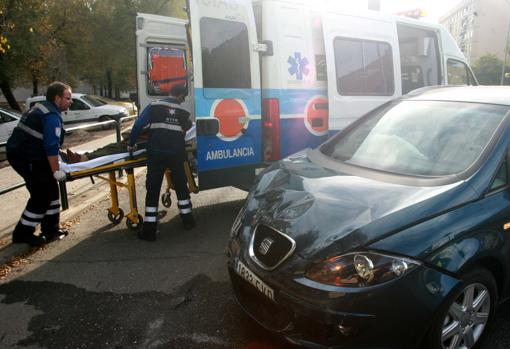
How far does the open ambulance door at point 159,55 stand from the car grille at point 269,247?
400 cm

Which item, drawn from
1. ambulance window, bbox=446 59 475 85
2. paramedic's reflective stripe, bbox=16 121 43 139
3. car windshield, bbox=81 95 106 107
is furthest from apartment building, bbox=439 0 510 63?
paramedic's reflective stripe, bbox=16 121 43 139

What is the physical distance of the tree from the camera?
53188 millimetres

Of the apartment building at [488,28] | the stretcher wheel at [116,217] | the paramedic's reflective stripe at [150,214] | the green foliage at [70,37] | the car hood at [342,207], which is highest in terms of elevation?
the apartment building at [488,28]

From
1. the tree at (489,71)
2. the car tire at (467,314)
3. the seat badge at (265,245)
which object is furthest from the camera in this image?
the tree at (489,71)

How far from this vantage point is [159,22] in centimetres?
587

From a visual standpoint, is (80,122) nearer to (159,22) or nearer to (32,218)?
(159,22)

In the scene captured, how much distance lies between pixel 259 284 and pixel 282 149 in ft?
8.72

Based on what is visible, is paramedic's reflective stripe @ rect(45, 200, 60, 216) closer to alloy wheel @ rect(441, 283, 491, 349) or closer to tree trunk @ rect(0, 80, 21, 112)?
alloy wheel @ rect(441, 283, 491, 349)

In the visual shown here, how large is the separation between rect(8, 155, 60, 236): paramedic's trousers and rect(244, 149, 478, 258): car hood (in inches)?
99.9

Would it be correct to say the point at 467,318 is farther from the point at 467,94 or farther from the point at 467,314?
the point at 467,94

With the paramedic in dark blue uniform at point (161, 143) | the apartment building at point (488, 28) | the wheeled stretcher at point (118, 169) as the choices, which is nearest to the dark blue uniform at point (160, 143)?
the paramedic in dark blue uniform at point (161, 143)

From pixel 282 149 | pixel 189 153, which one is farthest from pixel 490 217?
pixel 189 153

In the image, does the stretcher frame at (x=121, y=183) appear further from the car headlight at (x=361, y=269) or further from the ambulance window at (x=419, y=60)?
the ambulance window at (x=419, y=60)

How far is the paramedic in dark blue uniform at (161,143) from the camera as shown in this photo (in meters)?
4.36
